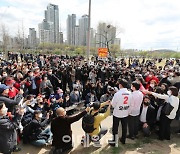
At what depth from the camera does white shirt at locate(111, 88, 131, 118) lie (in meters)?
4.49

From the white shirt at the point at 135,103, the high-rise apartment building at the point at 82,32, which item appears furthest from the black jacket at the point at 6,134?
the high-rise apartment building at the point at 82,32

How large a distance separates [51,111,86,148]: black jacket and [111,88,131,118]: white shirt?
0.81 meters

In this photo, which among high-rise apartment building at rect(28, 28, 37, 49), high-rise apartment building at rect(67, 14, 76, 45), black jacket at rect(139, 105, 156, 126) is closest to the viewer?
black jacket at rect(139, 105, 156, 126)

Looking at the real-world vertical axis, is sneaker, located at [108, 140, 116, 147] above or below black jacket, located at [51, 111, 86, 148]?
below

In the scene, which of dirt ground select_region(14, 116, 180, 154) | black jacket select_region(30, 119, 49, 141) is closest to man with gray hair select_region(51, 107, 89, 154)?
dirt ground select_region(14, 116, 180, 154)

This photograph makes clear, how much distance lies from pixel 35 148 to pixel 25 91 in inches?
105

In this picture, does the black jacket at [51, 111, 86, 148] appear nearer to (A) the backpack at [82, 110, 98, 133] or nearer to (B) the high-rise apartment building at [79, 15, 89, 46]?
(A) the backpack at [82, 110, 98, 133]

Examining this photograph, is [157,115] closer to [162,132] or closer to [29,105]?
[162,132]

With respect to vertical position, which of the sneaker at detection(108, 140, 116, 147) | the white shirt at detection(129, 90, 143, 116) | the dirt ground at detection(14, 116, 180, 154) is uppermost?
the white shirt at detection(129, 90, 143, 116)

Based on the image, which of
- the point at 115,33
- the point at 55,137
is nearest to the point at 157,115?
the point at 55,137

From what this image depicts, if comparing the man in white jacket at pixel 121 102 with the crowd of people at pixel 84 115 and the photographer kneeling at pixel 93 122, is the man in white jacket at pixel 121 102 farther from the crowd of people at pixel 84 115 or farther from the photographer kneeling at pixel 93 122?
the photographer kneeling at pixel 93 122

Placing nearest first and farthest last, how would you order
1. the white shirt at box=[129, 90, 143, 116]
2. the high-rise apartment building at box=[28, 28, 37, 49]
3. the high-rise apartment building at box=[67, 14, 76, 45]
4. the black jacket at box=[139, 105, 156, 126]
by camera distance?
1. the white shirt at box=[129, 90, 143, 116]
2. the black jacket at box=[139, 105, 156, 126]
3. the high-rise apartment building at box=[28, 28, 37, 49]
4. the high-rise apartment building at box=[67, 14, 76, 45]

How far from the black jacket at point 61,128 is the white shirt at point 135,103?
4.36ft

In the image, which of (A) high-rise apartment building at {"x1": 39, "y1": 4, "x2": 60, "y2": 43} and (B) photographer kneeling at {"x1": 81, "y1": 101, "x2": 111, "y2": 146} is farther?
(A) high-rise apartment building at {"x1": 39, "y1": 4, "x2": 60, "y2": 43}
